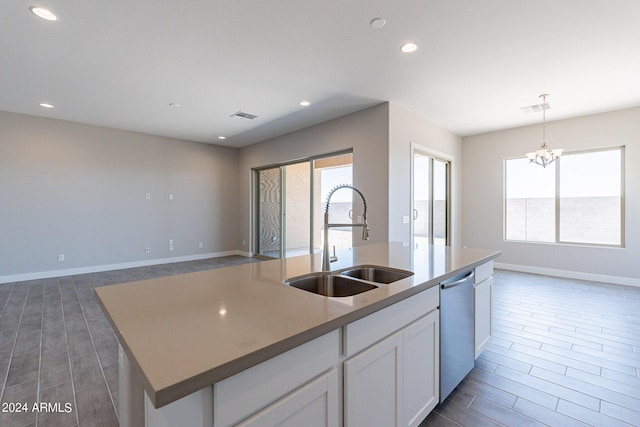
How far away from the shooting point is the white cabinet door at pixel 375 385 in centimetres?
108

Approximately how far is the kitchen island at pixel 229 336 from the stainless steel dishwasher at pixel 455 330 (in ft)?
0.63

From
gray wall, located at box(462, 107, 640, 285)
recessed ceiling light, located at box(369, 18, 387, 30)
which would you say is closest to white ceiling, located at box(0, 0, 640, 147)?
recessed ceiling light, located at box(369, 18, 387, 30)

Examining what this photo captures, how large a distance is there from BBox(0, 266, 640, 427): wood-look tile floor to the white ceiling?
2.86 metres

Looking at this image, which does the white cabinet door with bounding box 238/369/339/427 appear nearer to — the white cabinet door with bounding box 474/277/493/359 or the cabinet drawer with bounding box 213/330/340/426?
the cabinet drawer with bounding box 213/330/340/426

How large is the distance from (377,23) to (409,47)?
0.54 meters

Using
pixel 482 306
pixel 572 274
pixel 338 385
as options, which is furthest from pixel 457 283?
pixel 572 274

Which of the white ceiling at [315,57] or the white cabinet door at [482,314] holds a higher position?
the white ceiling at [315,57]

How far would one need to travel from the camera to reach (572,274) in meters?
5.06

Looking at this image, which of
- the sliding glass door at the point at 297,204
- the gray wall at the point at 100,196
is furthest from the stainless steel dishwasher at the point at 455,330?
the gray wall at the point at 100,196

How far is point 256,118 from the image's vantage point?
16.9 ft

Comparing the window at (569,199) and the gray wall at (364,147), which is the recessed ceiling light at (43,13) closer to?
the gray wall at (364,147)

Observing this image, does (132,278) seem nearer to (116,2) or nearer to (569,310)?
(116,2)

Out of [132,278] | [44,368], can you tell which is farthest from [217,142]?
[44,368]

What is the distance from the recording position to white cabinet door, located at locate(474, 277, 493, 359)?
6.95 feet
